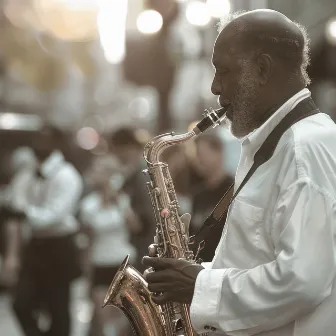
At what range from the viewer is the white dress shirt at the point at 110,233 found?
5.74m

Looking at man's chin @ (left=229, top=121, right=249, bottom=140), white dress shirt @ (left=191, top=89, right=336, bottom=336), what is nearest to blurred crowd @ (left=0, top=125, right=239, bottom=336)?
man's chin @ (left=229, top=121, right=249, bottom=140)

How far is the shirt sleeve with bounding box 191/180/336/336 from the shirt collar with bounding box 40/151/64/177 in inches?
166

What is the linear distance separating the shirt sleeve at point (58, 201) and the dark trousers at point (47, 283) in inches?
6.7

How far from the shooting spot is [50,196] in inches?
251

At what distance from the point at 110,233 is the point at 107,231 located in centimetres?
4

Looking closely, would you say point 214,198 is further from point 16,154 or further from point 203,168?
point 16,154

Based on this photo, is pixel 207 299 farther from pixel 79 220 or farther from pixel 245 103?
pixel 79 220

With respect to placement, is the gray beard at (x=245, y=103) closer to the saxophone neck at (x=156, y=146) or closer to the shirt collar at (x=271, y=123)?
the shirt collar at (x=271, y=123)

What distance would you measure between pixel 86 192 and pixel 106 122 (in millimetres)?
4819

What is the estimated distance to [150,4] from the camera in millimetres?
8969

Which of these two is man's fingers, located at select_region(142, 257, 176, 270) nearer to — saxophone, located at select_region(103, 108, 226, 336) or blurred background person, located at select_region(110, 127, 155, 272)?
saxophone, located at select_region(103, 108, 226, 336)

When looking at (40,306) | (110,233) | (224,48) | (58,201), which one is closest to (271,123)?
(224,48)

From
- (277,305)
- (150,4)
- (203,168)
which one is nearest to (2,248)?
(203,168)

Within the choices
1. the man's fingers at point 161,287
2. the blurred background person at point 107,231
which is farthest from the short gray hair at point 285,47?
the blurred background person at point 107,231
